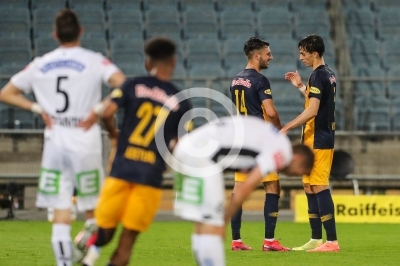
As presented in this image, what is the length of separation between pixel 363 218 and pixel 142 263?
7600 mm

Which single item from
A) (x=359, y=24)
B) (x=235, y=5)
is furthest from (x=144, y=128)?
(x=359, y=24)

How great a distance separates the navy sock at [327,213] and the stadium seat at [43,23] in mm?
10251

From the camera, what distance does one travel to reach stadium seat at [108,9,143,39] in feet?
61.6

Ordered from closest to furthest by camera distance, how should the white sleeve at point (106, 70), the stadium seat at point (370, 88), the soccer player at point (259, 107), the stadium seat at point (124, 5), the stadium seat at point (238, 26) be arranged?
the white sleeve at point (106, 70) → the soccer player at point (259, 107) → the stadium seat at point (370, 88) → the stadium seat at point (238, 26) → the stadium seat at point (124, 5)

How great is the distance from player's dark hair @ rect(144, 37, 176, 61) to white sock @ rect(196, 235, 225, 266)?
126 centimetres

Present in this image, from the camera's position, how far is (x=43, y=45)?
17891 mm

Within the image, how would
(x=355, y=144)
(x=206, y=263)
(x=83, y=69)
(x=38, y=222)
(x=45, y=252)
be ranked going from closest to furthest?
(x=206, y=263) → (x=83, y=69) → (x=45, y=252) → (x=38, y=222) → (x=355, y=144)

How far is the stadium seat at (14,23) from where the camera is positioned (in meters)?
18.3

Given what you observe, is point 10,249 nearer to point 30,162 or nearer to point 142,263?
point 142,263

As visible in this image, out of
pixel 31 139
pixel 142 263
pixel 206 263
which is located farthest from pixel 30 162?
pixel 206 263

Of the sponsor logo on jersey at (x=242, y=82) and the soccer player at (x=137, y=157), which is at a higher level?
the sponsor logo on jersey at (x=242, y=82)

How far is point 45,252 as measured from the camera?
9258 mm

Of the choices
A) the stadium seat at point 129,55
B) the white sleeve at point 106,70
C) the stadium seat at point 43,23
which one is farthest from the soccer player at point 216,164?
the stadium seat at point 43,23

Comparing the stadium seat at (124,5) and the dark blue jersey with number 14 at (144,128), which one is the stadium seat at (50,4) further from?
the dark blue jersey with number 14 at (144,128)
